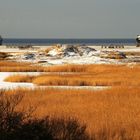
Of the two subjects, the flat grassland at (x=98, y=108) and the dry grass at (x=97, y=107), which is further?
the dry grass at (x=97, y=107)

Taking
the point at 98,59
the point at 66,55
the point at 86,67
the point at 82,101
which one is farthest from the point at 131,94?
the point at 66,55

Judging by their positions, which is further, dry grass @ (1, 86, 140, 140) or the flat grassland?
dry grass @ (1, 86, 140, 140)

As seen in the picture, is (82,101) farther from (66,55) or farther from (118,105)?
(66,55)

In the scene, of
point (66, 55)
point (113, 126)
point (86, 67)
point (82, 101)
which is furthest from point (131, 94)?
point (66, 55)

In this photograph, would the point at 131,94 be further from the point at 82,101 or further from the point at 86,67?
the point at 86,67

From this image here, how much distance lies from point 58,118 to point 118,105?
4.32m

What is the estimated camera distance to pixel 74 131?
1166 centimetres

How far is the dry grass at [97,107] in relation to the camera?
13.3 meters

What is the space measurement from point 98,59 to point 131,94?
3023 centimetres

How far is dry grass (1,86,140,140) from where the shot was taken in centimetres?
1332

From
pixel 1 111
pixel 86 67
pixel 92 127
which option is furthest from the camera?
pixel 86 67

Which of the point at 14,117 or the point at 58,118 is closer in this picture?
the point at 14,117

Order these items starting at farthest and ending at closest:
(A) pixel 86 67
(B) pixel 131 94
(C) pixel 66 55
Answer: (C) pixel 66 55, (A) pixel 86 67, (B) pixel 131 94

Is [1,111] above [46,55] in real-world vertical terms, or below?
above
